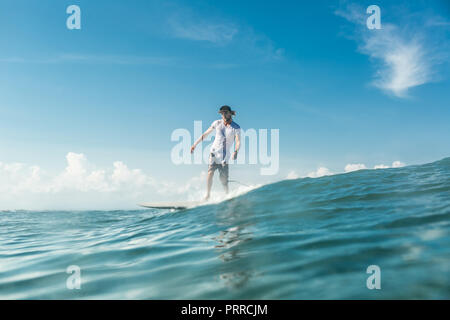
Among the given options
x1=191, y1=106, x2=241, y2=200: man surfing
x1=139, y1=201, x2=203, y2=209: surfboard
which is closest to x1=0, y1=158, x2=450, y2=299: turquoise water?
x1=139, y1=201, x2=203, y2=209: surfboard

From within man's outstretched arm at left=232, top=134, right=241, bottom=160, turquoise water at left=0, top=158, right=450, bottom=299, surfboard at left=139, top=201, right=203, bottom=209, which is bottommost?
turquoise water at left=0, top=158, right=450, bottom=299

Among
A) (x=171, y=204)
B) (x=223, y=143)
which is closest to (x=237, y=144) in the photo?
(x=223, y=143)

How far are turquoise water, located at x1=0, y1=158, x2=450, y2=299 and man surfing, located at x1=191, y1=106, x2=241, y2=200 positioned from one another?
3.32 metres

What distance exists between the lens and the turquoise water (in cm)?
270

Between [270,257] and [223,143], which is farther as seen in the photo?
[223,143]

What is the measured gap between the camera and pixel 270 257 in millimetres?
3617

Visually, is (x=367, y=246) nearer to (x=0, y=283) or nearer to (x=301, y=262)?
(x=301, y=262)

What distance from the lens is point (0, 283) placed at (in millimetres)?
3705

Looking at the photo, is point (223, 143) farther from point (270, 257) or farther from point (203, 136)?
point (270, 257)

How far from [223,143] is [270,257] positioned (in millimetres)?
6840

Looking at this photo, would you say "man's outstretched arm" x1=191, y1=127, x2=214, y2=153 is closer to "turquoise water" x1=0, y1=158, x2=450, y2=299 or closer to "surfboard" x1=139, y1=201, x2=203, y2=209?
"surfboard" x1=139, y1=201, x2=203, y2=209
